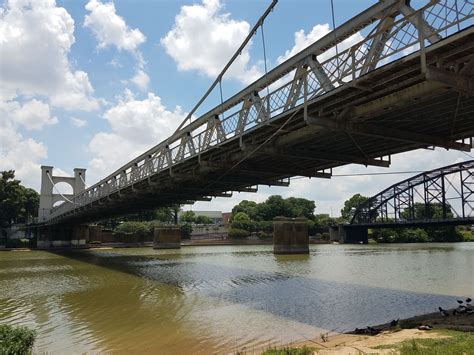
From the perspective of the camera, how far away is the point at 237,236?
114438 millimetres

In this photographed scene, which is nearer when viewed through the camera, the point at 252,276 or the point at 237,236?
the point at 252,276

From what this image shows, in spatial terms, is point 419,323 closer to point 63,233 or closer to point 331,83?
point 331,83

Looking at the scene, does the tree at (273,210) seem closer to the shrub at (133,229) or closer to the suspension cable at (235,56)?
the shrub at (133,229)

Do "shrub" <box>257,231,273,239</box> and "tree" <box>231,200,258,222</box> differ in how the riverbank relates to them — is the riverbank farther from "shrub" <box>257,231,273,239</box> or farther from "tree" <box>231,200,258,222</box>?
"tree" <box>231,200,258,222</box>

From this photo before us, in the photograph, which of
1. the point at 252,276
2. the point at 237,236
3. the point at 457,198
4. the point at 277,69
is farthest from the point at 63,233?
the point at 457,198

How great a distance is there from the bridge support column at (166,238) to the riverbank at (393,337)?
72.1 metres

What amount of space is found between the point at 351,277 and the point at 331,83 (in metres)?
21.4

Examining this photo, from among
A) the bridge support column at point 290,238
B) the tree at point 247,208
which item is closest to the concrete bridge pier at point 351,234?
the tree at point 247,208

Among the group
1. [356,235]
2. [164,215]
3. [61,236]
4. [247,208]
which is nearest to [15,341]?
[61,236]

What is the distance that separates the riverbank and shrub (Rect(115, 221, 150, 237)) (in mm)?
87132

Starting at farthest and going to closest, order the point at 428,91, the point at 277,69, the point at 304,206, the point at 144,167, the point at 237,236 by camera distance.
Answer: the point at 304,206 < the point at 237,236 < the point at 144,167 < the point at 277,69 < the point at 428,91

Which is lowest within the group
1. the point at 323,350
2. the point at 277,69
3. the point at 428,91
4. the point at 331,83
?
the point at 323,350

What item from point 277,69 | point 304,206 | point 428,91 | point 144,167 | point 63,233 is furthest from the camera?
point 304,206

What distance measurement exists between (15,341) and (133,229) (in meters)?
90.4
